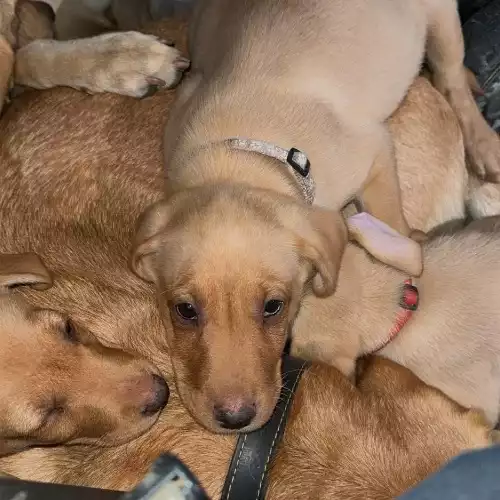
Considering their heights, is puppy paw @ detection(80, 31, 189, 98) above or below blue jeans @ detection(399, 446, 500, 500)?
below

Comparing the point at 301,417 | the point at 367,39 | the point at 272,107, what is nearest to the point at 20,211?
the point at 272,107

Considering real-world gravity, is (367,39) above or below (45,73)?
above

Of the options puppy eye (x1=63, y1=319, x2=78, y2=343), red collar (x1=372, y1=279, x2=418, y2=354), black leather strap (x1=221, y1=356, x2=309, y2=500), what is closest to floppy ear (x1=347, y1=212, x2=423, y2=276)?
red collar (x1=372, y1=279, x2=418, y2=354)

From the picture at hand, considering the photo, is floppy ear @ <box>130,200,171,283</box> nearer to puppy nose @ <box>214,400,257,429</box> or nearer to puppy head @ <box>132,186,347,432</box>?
puppy head @ <box>132,186,347,432</box>

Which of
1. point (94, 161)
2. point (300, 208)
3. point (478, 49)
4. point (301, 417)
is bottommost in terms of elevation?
point (301, 417)

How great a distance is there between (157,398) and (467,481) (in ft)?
3.52

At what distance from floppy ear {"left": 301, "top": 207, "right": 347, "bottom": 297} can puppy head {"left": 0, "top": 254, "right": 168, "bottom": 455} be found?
25.0 inches

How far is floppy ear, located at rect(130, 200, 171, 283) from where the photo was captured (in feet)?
8.30

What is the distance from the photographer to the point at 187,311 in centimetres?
246

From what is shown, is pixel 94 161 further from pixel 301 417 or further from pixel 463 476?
pixel 463 476

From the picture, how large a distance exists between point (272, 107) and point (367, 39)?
0.49 metres

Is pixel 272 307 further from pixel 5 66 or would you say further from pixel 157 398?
pixel 5 66

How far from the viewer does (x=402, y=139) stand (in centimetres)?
334

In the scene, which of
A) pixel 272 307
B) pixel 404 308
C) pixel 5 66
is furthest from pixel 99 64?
pixel 404 308
